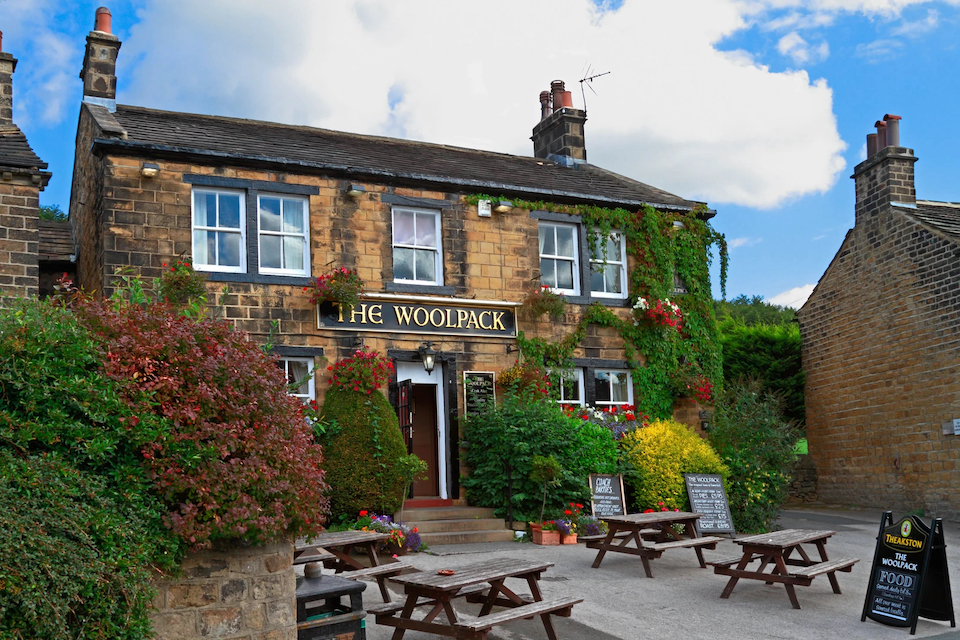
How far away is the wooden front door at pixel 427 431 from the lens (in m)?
15.5

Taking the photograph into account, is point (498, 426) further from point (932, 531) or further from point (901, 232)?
point (901, 232)

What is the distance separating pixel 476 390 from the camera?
1532cm

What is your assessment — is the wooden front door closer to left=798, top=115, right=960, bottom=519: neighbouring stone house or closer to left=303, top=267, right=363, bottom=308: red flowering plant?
left=303, top=267, right=363, bottom=308: red flowering plant

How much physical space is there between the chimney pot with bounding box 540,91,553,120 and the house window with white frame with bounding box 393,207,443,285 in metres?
6.37

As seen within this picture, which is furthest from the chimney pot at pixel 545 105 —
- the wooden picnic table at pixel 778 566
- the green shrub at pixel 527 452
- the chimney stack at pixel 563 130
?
the wooden picnic table at pixel 778 566

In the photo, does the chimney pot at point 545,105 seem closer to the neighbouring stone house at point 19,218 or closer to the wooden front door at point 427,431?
the wooden front door at point 427,431

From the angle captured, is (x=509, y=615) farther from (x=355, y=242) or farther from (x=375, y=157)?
(x=375, y=157)

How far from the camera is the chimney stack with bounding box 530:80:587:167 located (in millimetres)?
20062

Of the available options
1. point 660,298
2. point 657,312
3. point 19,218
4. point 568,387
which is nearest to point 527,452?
point 568,387

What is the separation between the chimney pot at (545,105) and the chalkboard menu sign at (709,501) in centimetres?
998

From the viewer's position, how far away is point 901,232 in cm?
1823

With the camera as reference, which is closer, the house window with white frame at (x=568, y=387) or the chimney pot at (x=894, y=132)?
the house window with white frame at (x=568, y=387)

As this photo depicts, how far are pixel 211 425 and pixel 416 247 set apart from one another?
32.4ft

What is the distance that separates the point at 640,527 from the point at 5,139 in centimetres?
1162
